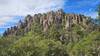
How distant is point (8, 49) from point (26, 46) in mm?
6299

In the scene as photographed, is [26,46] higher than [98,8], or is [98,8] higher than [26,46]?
[98,8]

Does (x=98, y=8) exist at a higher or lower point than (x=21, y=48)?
higher

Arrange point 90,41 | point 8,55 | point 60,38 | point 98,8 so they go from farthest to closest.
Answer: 1. point 60,38
2. point 90,41
3. point 8,55
4. point 98,8

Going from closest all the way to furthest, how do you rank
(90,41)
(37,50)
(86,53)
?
1. (37,50)
2. (90,41)
3. (86,53)

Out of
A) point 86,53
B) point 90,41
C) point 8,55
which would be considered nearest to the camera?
point 8,55

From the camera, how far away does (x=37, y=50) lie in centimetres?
6825

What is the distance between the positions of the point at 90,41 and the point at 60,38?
76.2 meters

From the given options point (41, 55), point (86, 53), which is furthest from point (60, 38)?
point (41, 55)

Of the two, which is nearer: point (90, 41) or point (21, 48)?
point (21, 48)

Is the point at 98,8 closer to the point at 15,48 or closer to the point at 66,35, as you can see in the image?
the point at 15,48

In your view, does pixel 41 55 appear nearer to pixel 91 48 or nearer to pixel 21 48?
pixel 21 48

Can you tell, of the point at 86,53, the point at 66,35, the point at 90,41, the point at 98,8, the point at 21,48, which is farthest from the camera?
the point at 66,35

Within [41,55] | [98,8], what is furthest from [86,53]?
[98,8]

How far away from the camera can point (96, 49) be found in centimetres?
8575
